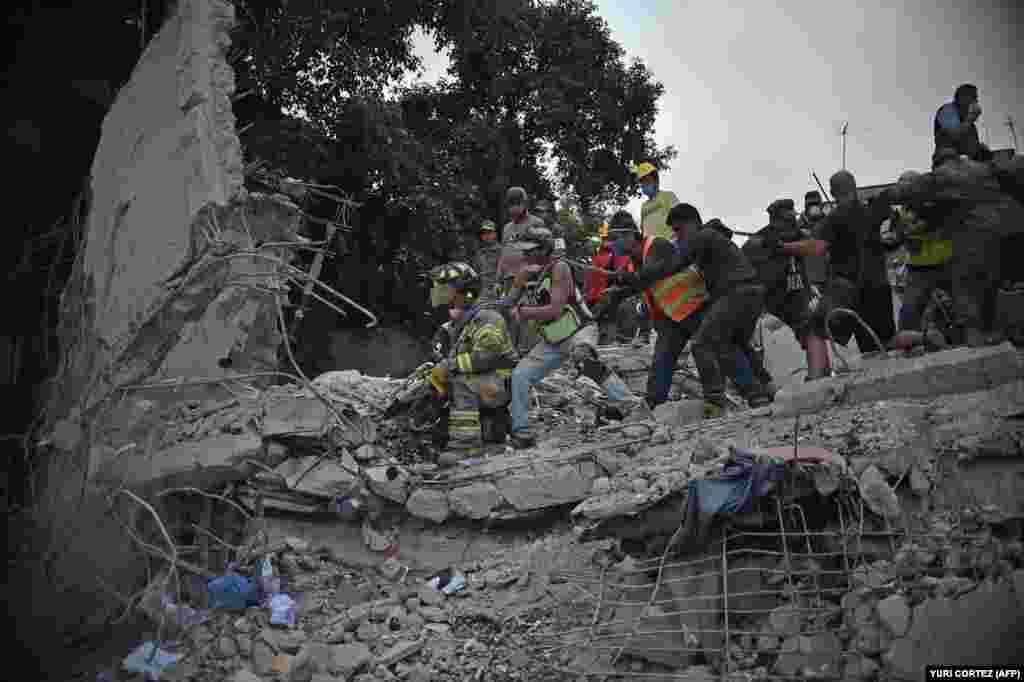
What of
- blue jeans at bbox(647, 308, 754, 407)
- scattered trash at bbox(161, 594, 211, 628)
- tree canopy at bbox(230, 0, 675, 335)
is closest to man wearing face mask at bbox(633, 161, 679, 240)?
blue jeans at bbox(647, 308, 754, 407)

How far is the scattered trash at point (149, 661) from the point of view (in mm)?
3713

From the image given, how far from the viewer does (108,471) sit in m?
3.97

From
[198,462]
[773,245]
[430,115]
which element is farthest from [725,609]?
[430,115]

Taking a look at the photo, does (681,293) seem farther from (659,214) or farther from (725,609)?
(725,609)

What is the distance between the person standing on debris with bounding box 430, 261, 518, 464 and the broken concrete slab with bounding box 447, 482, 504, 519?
1.96 feet

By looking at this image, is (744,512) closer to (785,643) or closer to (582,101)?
(785,643)

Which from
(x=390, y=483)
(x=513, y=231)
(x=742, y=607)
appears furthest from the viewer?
(x=513, y=231)

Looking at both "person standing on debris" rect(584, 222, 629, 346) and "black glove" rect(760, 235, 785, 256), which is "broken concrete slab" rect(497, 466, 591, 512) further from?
"person standing on debris" rect(584, 222, 629, 346)

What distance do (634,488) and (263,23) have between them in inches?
346

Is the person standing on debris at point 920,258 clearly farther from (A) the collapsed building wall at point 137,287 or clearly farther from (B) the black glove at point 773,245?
(A) the collapsed building wall at point 137,287

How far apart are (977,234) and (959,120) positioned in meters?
1.71

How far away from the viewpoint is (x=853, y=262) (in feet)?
19.3

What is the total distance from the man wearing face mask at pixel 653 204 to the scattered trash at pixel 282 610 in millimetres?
3909

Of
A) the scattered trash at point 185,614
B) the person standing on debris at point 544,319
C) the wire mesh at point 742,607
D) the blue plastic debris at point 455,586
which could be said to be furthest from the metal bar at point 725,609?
the scattered trash at point 185,614
